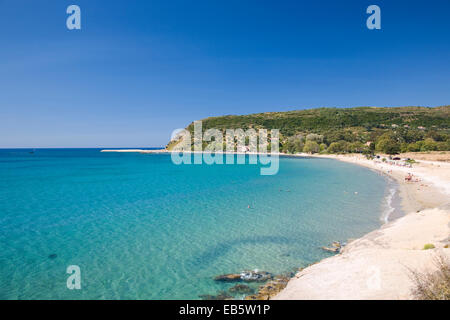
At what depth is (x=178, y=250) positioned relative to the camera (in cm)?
1188

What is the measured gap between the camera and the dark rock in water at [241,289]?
838 cm

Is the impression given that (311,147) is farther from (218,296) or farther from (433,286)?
(433,286)

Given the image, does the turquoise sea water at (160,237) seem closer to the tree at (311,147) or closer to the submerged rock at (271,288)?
the submerged rock at (271,288)

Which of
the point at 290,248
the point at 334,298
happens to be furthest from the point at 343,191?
the point at 334,298

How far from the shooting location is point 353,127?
13200cm

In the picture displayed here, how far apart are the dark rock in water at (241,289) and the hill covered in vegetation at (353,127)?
84276mm

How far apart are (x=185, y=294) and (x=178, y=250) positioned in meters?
3.56

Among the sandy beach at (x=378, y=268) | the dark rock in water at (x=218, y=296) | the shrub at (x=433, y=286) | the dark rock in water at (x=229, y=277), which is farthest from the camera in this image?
the dark rock in water at (x=229, y=277)

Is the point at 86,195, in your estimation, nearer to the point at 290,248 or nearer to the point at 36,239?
the point at 36,239

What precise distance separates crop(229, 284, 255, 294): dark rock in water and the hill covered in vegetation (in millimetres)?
84276

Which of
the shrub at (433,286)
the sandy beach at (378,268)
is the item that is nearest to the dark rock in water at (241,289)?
the sandy beach at (378,268)

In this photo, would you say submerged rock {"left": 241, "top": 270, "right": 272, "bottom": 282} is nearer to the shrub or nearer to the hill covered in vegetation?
the shrub

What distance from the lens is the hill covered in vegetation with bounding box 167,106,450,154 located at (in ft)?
287

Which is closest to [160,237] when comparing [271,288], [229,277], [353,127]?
[229,277]
